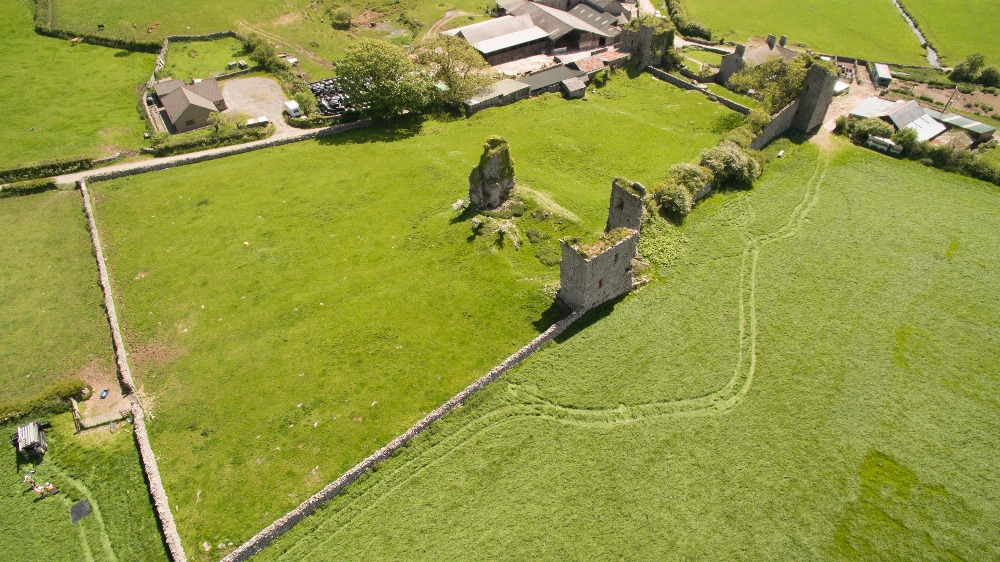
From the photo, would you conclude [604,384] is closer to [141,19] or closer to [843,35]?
[843,35]

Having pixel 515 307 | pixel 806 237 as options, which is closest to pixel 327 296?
pixel 515 307

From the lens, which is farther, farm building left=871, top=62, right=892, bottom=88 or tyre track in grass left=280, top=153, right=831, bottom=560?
farm building left=871, top=62, right=892, bottom=88

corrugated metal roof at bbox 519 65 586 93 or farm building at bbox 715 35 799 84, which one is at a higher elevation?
farm building at bbox 715 35 799 84

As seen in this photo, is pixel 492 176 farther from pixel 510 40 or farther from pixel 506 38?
pixel 506 38

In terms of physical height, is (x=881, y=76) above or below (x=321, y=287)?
above

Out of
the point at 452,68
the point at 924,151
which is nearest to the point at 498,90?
the point at 452,68

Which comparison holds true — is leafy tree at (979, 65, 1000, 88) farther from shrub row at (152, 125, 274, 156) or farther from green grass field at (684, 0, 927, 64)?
shrub row at (152, 125, 274, 156)

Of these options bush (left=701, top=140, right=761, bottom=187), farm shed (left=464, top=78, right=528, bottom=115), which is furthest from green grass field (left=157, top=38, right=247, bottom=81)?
bush (left=701, top=140, right=761, bottom=187)
